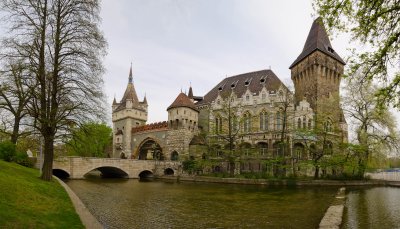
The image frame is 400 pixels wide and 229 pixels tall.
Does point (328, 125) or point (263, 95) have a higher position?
point (263, 95)

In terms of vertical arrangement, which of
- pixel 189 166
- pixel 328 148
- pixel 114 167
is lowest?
pixel 114 167

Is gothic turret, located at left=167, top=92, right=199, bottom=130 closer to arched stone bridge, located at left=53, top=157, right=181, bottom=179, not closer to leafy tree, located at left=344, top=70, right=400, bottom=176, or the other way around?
arched stone bridge, located at left=53, top=157, right=181, bottom=179

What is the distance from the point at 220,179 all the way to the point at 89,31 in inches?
851

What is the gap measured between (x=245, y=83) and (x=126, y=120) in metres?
21.7

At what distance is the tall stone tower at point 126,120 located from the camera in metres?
55.2

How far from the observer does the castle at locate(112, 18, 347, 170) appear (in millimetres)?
38875

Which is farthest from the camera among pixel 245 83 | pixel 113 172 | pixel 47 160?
pixel 245 83

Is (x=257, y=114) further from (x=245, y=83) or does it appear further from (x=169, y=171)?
(x=169, y=171)

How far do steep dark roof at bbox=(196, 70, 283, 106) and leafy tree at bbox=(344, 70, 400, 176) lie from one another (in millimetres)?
10851

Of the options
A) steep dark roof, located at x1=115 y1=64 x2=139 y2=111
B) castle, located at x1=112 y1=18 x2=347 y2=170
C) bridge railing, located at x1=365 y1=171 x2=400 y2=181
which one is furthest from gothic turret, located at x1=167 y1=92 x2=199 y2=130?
bridge railing, located at x1=365 y1=171 x2=400 y2=181

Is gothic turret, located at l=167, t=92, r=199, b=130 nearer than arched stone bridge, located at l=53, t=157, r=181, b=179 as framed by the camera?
No

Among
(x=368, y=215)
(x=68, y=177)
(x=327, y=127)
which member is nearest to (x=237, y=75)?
(x=327, y=127)

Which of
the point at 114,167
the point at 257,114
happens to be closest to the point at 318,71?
the point at 257,114

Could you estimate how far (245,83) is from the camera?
4909cm
